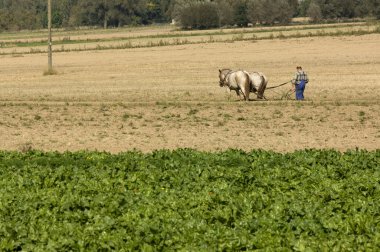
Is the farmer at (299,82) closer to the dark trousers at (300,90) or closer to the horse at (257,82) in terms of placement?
the dark trousers at (300,90)

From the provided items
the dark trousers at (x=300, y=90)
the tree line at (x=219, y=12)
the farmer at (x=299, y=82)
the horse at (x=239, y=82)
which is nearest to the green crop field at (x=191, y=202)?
the farmer at (x=299, y=82)

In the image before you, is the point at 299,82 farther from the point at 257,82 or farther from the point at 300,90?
the point at 257,82

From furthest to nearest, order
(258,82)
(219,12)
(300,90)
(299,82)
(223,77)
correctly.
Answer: (219,12) < (223,77) < (258,82) < (300,90) < (299,82)

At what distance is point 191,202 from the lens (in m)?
13.7

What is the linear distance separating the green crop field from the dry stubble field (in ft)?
17.3

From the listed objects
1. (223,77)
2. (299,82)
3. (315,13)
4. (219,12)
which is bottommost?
(315,13)

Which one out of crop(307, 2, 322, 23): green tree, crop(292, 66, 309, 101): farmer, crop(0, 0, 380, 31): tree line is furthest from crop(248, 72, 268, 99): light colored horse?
crop(307, 2, 322, 23): green tree

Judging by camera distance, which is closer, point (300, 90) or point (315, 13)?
point (300, 90)

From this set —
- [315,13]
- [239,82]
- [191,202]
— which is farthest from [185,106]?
[315,13]

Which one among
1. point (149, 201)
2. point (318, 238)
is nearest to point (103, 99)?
point (149, 201)

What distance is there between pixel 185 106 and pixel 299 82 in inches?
166

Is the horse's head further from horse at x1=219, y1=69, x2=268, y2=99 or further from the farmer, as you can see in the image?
the farmer

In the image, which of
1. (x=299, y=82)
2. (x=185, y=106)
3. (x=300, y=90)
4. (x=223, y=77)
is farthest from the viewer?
(x=223, y=77)

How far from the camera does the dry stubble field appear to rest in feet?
77.9
